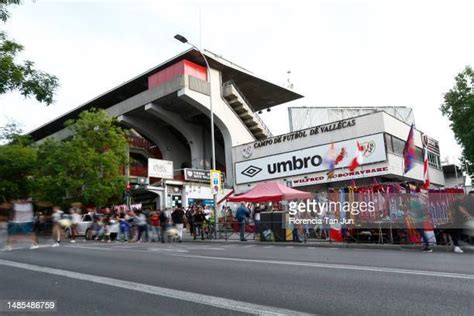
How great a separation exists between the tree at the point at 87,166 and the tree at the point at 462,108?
29140 mm

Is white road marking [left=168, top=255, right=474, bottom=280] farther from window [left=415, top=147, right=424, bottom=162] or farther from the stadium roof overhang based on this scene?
the stadium roof overhang

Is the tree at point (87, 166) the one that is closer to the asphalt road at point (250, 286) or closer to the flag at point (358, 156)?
the flag at point (358, 156)

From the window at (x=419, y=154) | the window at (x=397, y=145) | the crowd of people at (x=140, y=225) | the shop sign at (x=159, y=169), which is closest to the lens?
the crowd of people at (x=140, y=225)

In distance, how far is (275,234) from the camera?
58.3 ft

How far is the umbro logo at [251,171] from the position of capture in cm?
3513

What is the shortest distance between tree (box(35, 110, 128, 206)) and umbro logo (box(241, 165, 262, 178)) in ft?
33.5

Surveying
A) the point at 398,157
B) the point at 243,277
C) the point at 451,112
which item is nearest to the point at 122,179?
the point at 398,157

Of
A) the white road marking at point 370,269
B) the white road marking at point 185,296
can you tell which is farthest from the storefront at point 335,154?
the white road marking at point 185,296

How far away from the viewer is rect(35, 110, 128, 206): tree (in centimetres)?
3077

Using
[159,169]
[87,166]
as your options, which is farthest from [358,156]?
[87,166]

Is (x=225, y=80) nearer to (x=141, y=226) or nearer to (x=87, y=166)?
(x=87, y=166)

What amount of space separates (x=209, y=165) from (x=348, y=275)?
118 feet

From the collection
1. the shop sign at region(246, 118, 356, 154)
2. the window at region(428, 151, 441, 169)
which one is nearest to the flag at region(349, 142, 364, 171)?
the shop sign at region(246, 118, 356, 154)

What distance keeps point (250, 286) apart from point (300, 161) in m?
26.1
